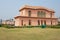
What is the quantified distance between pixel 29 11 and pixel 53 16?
7.55m

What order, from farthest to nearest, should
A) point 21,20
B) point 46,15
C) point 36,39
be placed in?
point 46,15
point 21,20
point 36,39

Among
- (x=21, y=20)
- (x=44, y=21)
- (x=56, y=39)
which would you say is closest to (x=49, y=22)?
(x=44, y=21)

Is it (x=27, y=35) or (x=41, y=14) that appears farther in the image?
(x=41, y=14)

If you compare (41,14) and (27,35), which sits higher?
(41,14)

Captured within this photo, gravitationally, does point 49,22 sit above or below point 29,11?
below

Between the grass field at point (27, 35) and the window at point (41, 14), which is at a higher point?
the window at point (41, 14)

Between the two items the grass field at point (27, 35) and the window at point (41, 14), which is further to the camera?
the window at point (41, 14)

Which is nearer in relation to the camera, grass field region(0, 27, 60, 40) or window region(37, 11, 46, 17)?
grass field region(0, 27, 60, 40)

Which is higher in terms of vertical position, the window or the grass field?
the window

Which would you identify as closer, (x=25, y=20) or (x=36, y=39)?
(x=36, y=39)

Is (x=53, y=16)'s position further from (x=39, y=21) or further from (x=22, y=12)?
(x=22, y=12)

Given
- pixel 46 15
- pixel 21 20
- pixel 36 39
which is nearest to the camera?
pixel 36 39

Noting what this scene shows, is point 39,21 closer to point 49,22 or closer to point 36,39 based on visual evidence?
point 49,22

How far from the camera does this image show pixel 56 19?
4988 cm
